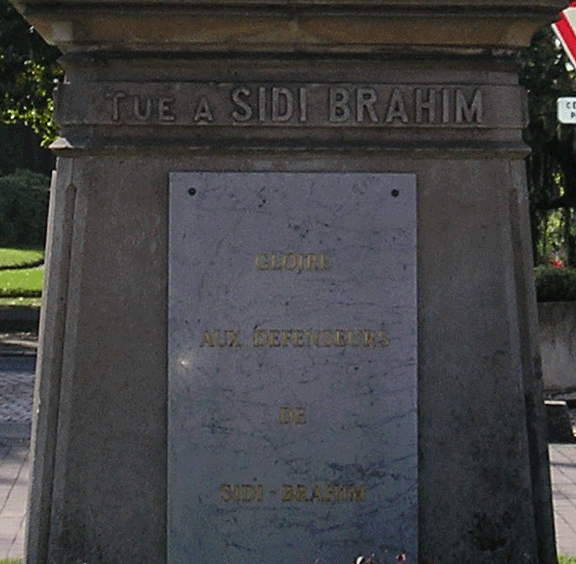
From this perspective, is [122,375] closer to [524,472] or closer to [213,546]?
[213,546]

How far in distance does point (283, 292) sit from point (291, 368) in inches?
11.3

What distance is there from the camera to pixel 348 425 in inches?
219

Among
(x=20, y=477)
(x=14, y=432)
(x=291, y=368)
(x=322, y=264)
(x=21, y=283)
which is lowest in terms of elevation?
(x=20, y=477)

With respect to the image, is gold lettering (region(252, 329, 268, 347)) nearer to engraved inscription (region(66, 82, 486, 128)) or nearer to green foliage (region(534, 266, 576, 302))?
engraved inscription (region(66, 82, 486, 128))

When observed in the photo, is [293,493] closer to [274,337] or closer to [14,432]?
[274,337]

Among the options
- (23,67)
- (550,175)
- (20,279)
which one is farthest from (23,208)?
(550,175)

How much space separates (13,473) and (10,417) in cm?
369

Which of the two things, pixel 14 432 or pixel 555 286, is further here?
pixel 555 286

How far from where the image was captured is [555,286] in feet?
46.7

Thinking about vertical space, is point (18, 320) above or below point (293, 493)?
above

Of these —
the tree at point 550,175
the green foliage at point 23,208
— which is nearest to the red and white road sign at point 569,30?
the tree at point 550,175

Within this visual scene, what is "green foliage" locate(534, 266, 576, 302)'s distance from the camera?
14.2m

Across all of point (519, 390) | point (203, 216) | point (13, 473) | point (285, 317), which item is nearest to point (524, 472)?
point (519, 390)

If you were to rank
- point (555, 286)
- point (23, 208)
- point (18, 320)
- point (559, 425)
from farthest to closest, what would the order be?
point (23, 208), point (18, 320), point (555, 286), point (559, 425)
